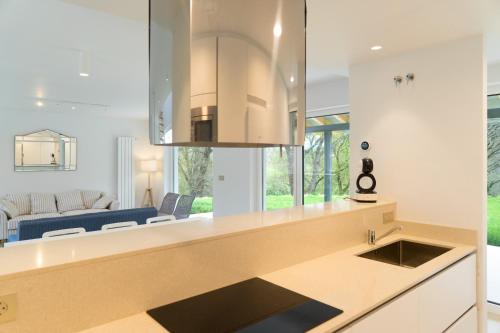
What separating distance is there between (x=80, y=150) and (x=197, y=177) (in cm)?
258

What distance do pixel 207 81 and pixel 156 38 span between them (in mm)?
261

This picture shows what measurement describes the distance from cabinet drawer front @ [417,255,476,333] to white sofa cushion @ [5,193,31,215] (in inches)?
256

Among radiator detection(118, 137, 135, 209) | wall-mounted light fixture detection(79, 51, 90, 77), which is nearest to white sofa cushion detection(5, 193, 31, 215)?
radiator detection(118, 137, 135, 209)

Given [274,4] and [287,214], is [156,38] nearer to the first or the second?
[274,4]

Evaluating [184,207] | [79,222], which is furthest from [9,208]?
[184,207]

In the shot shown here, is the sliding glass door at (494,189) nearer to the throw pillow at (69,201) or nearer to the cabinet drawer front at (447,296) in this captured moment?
the cabinet drawer front at (447,296)

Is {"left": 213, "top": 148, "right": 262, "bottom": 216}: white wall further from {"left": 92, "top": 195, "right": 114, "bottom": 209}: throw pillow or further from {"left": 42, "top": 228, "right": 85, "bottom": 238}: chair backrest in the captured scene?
{"left": 42, "top": 228, "right": 85, "bottom": 238}: chair backrest

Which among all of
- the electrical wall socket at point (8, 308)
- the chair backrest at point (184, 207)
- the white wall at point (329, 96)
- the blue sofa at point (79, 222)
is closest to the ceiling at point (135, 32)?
the white wall at point (329, 96)

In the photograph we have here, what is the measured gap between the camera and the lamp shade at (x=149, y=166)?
796 cm

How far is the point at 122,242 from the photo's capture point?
1372mm

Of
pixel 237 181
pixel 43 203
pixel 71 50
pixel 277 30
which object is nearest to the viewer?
pixel 277 30

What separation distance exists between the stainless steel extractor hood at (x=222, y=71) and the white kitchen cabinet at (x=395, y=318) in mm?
856

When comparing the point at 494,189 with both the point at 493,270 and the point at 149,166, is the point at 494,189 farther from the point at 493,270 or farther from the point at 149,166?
the point at 149,166

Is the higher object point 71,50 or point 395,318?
point 71,50
